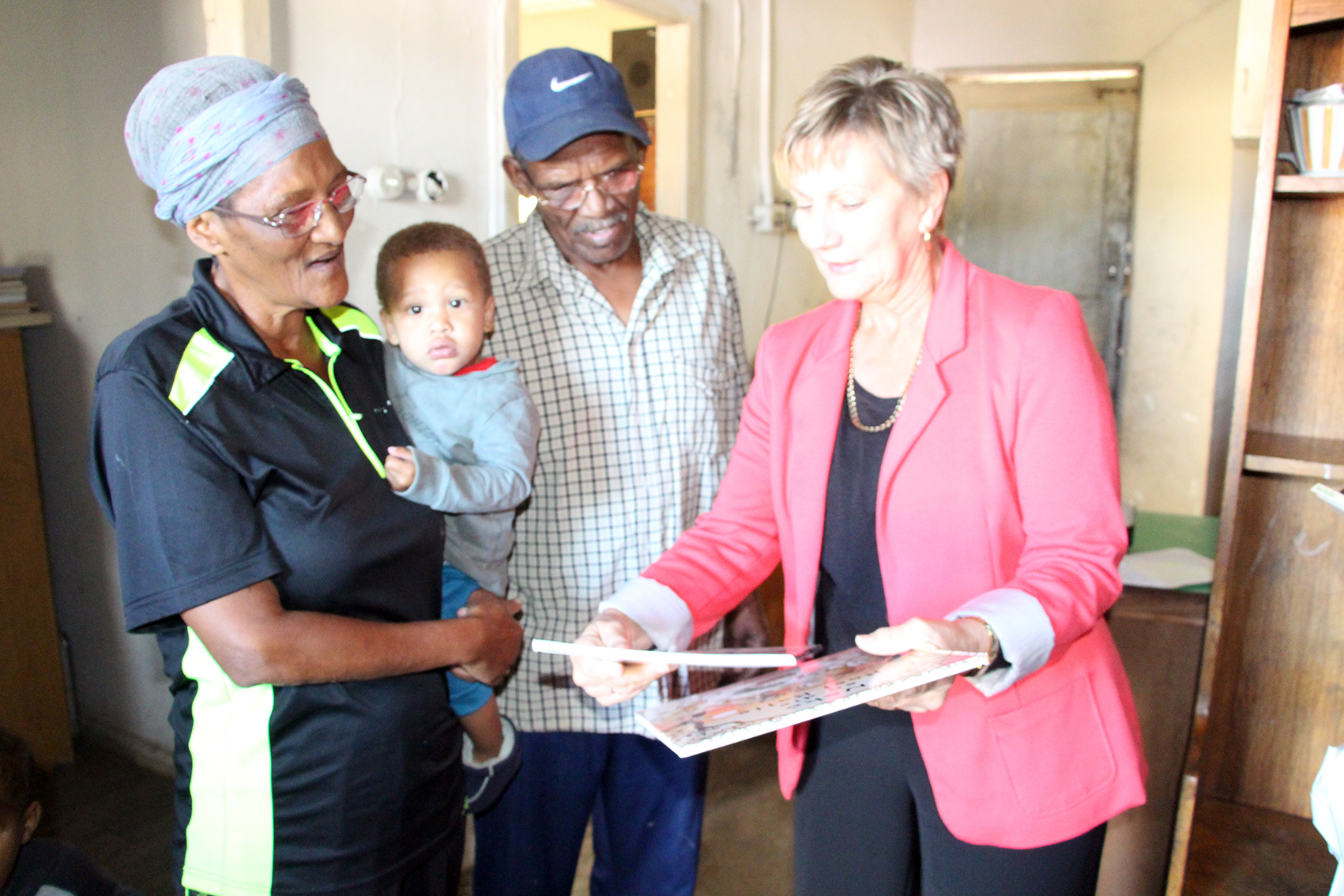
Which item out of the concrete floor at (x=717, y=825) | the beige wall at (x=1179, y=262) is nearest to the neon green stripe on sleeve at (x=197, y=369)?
the concrete floor at (x=717, y=825)

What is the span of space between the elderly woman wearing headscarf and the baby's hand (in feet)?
0.06

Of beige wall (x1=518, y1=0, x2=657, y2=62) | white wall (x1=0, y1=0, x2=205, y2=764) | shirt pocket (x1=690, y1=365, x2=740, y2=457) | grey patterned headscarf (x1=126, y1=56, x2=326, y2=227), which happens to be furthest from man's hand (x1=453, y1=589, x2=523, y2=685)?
beige wall (x1=518, y1=0, x2=657, y2=62)

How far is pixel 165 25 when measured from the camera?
8.14 ft

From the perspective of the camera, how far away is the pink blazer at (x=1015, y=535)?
4.17ft

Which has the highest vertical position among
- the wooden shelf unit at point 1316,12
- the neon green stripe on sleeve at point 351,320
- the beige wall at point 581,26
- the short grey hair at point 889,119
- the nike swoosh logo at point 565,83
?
the beige wall at point 581,26

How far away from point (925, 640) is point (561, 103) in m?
1.17

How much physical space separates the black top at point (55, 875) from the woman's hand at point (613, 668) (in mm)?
803

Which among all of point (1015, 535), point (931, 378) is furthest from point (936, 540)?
point (931, 378)

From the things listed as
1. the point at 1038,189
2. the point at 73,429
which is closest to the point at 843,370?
the point at 73,429

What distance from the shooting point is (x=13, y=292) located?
9.63ft

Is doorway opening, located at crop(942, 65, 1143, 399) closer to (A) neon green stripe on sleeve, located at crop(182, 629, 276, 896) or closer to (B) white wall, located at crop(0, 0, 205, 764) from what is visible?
(B) white wall, located at crop(0, 0, 205, 764)

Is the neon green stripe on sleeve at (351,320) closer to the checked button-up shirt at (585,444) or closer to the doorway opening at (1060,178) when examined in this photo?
the checked button-up shirt at (585,444)

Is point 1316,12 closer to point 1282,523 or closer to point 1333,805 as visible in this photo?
point 1282,523

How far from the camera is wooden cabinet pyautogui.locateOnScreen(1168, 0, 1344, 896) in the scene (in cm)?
178
